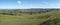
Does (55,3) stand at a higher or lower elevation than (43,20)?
higher

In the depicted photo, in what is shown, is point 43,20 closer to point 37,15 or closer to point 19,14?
A: point 37,15

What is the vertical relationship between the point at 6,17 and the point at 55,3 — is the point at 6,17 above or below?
below

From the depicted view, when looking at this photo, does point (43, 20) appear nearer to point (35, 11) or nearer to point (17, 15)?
point (35, 11)

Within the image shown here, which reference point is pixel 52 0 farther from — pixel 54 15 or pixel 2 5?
pixel 2 5

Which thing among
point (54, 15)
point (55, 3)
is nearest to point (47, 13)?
point (54, 15)

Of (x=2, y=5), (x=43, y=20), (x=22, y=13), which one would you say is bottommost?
(x=43, y=20)

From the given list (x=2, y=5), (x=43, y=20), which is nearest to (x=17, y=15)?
(x=2, y=5)
